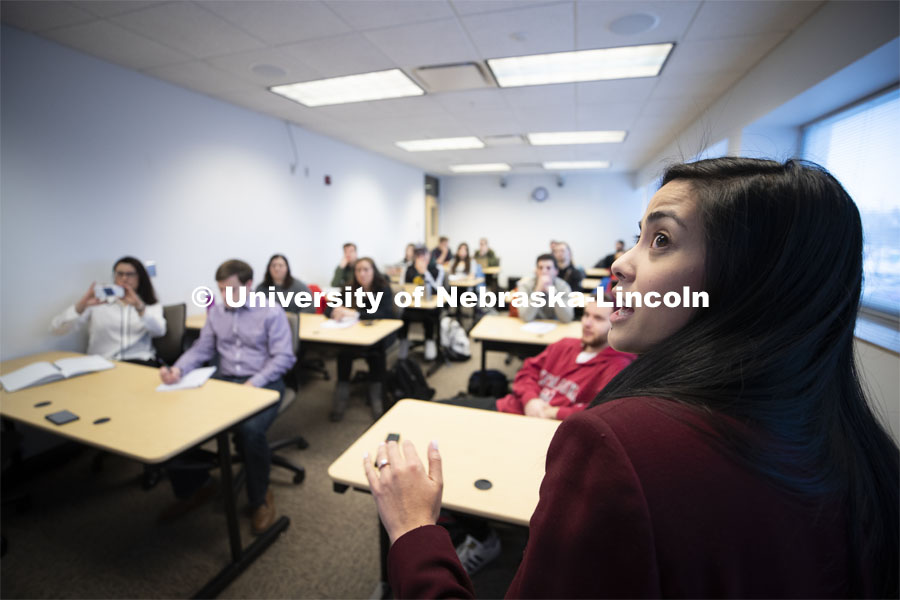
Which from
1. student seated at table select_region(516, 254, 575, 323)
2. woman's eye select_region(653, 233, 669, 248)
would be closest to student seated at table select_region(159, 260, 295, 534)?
student seated at table select_region(516, 254, 575, 323)

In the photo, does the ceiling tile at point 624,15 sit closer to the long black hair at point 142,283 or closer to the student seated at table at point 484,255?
the long black hair at point 142,283

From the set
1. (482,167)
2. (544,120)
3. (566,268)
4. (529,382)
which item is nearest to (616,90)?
(544,120)

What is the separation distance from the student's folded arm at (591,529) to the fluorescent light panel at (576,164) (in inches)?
304

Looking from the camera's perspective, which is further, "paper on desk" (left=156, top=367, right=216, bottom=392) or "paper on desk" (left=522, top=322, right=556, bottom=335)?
"paper on desk" (left=522, top=322, right=556, bottom=335)

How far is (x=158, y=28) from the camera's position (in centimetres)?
245

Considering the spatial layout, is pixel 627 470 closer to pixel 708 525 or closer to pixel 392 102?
pixel 708 525

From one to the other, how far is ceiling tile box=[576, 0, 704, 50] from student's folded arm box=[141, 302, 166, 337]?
3.59 m

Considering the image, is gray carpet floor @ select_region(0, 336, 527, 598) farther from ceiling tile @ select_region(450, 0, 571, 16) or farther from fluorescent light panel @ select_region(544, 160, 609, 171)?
fluorescent light panel @ select_region(544, 160, 609, 171)

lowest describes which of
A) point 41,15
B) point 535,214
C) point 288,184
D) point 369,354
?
point 369,354

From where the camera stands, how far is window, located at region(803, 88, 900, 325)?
207 centimetres

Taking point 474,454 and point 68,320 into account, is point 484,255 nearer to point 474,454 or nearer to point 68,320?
point 68,320

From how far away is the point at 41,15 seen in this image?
2.31 meters

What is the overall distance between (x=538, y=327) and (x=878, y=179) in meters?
2.16

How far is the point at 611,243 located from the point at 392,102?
7224 millimetres
